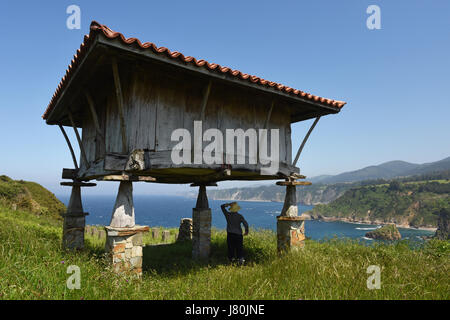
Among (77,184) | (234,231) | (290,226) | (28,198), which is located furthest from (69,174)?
(28,198)

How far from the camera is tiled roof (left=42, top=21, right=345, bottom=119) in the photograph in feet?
12.6

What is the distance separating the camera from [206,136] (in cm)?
553

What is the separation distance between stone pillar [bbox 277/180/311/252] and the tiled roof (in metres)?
2.31

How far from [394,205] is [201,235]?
11952 centimetres

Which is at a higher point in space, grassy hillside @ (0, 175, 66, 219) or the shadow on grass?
grassy hillside @ (0, 175, 66, 219)

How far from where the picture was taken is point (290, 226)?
7.29m

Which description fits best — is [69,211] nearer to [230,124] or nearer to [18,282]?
[18,282]

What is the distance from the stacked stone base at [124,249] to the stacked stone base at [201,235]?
3930 mm

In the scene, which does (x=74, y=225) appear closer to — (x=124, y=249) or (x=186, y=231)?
(x=124, y=249)

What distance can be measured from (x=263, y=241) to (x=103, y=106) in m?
7.06

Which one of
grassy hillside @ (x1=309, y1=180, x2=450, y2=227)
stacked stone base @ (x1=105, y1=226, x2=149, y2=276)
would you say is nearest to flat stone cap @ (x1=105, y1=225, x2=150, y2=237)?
stacked stone base @ (x1=105, y1=226, x2=149, y2=276)

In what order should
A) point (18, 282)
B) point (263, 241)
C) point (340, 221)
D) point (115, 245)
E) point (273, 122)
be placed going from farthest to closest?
1. point (340, 221)
2. point (263, 241)
3. point (273, 122)
4. point (115, 245)
5. point (18, 282)

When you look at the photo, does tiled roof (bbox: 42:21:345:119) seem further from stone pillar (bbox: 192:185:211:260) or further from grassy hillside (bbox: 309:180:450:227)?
grassy hillside (bbox: 309:180:450:227)
